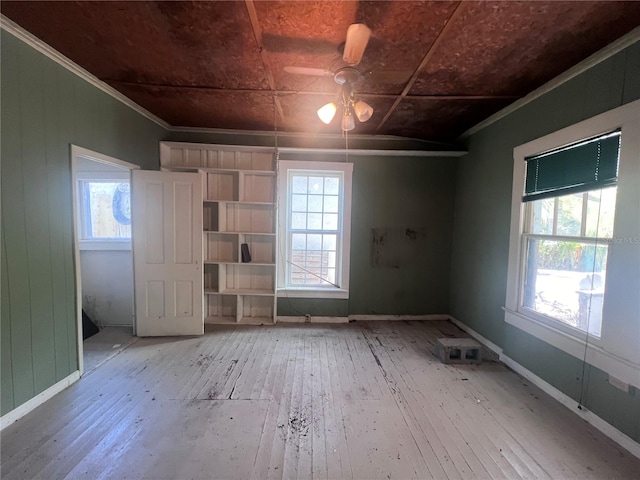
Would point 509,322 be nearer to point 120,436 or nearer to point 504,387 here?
point 504,387

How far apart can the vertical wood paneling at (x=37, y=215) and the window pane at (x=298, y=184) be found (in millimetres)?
2614

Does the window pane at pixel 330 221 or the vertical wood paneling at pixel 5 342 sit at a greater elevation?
the window pane at pixel 330 221

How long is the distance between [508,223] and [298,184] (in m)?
2.69

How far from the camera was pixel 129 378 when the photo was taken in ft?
8.16

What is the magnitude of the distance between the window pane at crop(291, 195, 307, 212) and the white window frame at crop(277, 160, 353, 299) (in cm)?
11

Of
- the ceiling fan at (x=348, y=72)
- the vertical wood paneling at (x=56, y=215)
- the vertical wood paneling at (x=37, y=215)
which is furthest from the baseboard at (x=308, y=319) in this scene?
the ceiling fan at (x=348, y=72)

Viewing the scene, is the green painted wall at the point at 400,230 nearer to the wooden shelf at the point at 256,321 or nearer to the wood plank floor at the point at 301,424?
the wooden shelf at the point at 256,321

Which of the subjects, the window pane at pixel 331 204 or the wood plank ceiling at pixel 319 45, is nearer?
the wood plank ceiling at pixel 319 45

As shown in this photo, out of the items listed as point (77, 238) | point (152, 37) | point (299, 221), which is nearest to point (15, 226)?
point (77, 238)

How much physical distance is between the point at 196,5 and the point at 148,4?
0.30 metres

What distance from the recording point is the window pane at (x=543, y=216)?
2.52 m

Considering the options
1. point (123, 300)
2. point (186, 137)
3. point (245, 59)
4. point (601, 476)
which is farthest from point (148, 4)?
point (601, 476)

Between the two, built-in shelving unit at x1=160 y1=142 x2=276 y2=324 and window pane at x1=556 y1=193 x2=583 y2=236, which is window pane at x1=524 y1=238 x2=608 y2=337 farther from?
built-in shelving unit at x1=160 y1=142 x2=276 y2=324

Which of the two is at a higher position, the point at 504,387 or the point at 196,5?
the point at 196,5
